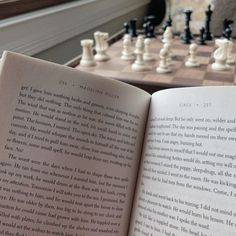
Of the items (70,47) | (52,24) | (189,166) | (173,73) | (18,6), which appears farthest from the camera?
(70,47)

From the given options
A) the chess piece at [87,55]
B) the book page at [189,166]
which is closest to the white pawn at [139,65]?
the chess piece at [87,55]

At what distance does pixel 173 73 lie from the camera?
1245 millimetres

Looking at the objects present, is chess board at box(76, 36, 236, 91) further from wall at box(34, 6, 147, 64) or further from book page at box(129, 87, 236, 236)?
Result: book page at box(129, 87, 236, 236)

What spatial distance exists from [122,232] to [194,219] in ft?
0.36

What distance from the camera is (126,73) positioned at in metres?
1.25

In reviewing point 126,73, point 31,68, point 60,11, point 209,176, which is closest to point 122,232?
point 209,176

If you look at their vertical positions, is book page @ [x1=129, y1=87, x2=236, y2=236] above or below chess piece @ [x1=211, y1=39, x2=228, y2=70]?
below

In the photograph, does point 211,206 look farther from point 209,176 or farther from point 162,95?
point 162,95

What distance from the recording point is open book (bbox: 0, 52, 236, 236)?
48 centimetres

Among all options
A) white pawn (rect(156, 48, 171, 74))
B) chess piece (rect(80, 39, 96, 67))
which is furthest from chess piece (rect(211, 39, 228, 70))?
chess piece (rect(80, 39, 96, 67))

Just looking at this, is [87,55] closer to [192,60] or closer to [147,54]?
[147,54]

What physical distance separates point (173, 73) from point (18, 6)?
60 centimetres

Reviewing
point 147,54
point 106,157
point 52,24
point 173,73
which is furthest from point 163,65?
point 106,157

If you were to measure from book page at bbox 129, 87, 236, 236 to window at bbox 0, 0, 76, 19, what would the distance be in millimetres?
880
